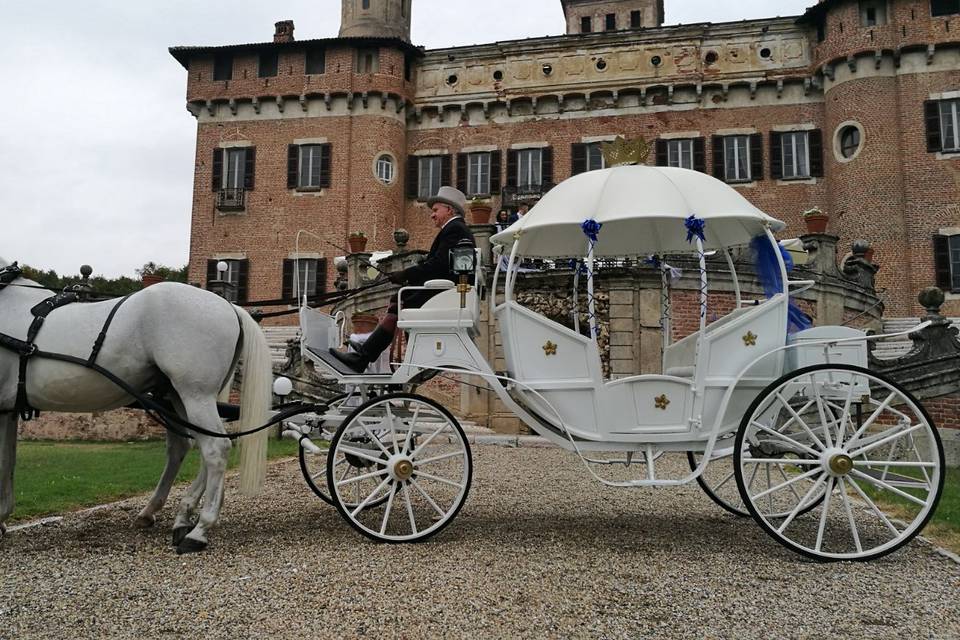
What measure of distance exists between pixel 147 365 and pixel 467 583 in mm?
2708

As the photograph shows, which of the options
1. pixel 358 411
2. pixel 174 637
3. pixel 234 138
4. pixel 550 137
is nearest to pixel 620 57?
pixel 550 137

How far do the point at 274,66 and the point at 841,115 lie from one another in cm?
2089

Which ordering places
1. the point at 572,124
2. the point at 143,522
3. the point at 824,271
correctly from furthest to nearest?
the point at 572,124, the point at 824,271, the point at 143,522

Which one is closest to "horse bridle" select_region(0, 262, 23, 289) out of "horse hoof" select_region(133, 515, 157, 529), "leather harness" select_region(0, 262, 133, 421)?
"leather harness" select_region(0, 262, 133, 421)

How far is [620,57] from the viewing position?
2491cm

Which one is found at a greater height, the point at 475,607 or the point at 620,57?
the point at 620,57

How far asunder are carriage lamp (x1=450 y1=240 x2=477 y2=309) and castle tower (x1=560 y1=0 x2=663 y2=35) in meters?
33.3

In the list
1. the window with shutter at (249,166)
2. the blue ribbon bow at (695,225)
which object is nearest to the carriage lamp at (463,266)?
the blue ribbon bow at (695,225)

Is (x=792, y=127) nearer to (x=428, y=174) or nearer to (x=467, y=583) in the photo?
(x=428, y=174)

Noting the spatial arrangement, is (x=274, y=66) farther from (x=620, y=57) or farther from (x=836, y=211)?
(x=836, y=211)

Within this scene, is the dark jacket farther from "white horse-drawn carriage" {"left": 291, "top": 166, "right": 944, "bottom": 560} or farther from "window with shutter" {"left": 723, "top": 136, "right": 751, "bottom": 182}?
"window with shutter" {"left": 723, "top": 136, "right": 751, "bottom": 182}

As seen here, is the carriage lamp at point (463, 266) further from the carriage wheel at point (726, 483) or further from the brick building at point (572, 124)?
the brick building at point (572, 124)

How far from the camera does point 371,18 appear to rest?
101 ft

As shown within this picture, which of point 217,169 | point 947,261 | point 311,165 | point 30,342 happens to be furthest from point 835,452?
point 217,169
